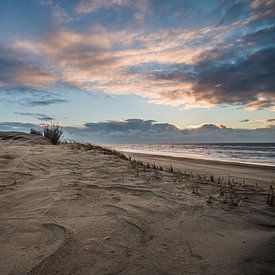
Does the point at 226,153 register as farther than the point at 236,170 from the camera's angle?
Yes

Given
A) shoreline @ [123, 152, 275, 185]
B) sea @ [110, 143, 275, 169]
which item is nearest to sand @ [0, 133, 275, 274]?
shoreline @ [123, 152, 275, 185]

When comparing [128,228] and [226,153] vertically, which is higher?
[226,153]

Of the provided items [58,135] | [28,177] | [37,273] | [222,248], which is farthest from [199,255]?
[58,135]

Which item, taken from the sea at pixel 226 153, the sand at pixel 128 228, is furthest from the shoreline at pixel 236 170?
the sand at pixel 128 228

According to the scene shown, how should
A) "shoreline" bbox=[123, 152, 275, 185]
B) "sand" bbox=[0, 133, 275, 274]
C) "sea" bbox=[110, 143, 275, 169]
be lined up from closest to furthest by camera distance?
"sand" bbox=[0, 133, 275, 274] < "shoreline" bbox=[123, 152, 275, 185] < "sea" bbox=[110, 143, 275, 169]

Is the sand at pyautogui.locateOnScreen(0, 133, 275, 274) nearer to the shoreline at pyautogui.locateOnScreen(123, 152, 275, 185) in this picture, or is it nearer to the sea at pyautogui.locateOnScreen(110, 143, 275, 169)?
the shoreline at pyautogui.locateOnScreen(123, 152, 275, 185)

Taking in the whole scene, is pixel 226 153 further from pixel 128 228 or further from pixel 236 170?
pixel 128 228

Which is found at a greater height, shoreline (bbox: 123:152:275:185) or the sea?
the sea

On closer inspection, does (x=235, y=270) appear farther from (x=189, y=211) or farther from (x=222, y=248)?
(x=189, y=211)

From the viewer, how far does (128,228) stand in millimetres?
2508

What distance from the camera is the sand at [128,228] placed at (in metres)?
1.92

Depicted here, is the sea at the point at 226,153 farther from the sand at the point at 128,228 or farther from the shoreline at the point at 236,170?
the sand at the point at 128,228

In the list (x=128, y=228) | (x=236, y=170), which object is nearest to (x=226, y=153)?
(x=236, y=170)

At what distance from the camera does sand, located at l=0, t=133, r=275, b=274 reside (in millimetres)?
1915
